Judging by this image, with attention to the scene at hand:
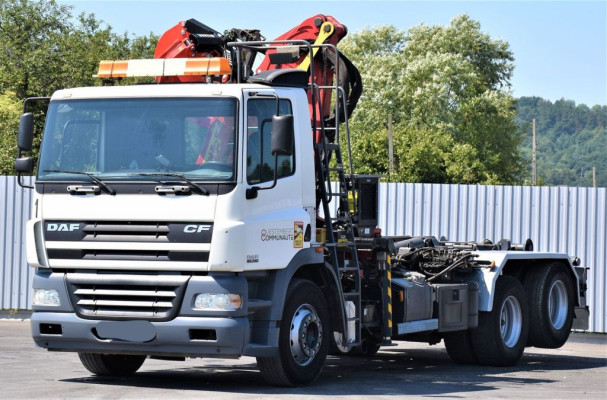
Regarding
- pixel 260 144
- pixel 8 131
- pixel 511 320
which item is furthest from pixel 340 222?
pixel 8 131

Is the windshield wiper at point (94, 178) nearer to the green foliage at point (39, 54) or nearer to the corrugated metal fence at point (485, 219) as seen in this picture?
the corrugated metal fence at point (485, 219)

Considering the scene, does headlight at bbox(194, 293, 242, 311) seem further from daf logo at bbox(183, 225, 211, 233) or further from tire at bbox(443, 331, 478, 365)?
tire at bbox(443, 331, 478, 365)

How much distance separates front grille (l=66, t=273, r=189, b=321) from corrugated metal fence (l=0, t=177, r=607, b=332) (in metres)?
9.98

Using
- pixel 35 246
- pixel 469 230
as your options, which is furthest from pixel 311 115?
pixel 469 230

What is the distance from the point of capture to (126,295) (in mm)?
11062

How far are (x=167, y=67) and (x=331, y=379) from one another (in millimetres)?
3910

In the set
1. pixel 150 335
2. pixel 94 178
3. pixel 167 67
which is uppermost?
pixel 167 67

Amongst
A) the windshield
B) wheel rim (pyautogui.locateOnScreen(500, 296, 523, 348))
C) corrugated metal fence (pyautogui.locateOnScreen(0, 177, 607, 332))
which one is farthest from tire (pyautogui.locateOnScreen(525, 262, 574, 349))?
the windshield

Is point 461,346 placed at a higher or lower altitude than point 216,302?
lower

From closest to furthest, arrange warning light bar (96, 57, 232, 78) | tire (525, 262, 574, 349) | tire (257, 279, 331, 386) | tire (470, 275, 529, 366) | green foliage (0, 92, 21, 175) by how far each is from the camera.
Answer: tire (257, 279, 331, 386) < warning light bar (96, 57, 232, 78) < tire (470, 275, 529, 366) < tire (525, 262, 574, 349) < green foliage (0, 92, 21, 175)

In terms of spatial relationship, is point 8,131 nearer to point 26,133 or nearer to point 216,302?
point 26,133

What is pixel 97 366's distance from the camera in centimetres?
1270

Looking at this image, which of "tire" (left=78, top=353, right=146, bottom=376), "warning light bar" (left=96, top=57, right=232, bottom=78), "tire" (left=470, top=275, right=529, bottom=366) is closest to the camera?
"warning light bar" (left=96, top=57, right=232, bottom=78)

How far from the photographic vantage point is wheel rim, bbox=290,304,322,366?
11625mm
